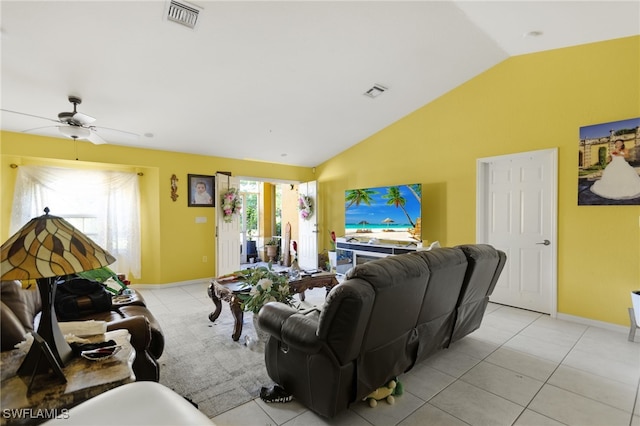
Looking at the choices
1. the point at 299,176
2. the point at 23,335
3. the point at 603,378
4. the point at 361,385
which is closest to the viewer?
the point at 23,335

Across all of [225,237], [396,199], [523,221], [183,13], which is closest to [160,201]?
[225,237]

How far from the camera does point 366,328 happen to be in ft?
5.66

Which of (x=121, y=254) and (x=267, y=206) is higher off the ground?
(x=267, y=206)

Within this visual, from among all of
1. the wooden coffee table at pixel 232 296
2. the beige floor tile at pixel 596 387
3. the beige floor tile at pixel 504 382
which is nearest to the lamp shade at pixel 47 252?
the wooden coffee table at pixel 232 296

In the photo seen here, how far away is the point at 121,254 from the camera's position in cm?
507

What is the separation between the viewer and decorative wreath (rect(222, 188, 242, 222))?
558 cm

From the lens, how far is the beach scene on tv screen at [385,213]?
4.80 meters

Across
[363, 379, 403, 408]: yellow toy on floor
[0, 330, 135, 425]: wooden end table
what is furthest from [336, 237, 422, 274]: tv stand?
[0, 330, 135, 425]: wooden end table

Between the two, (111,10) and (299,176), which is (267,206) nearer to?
(299,176)

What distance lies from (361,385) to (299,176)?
5588 millimetres

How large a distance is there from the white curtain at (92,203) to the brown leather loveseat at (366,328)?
4.15 m

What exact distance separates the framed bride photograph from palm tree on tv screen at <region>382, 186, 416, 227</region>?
2179mm

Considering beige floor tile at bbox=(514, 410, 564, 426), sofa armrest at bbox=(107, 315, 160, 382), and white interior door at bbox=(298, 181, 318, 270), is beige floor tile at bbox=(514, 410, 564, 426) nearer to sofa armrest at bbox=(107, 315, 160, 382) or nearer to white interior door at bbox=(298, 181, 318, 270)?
sofa armrest at bbox=(107, 315, 160, 382)

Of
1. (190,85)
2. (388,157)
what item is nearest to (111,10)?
(190,85)
